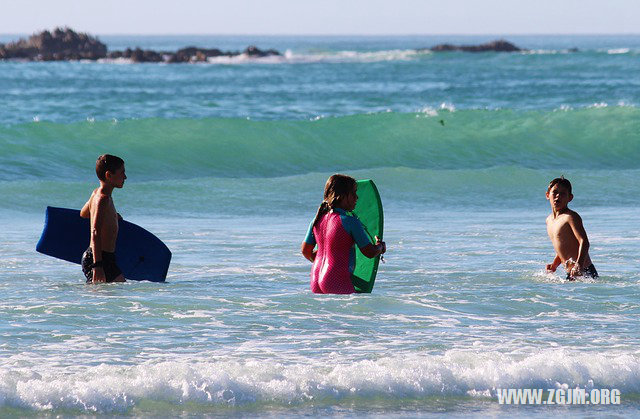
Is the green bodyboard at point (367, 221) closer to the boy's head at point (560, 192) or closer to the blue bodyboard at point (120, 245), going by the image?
the boy's head at point (560, 192)

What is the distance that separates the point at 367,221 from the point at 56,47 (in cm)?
7110

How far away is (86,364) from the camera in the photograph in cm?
585

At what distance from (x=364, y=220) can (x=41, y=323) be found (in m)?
2.34

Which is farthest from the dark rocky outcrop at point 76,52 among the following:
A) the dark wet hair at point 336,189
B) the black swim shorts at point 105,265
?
the dark wet hair at point 336,189

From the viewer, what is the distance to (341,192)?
23.0ft

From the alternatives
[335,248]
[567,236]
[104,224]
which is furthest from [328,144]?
[335,248]

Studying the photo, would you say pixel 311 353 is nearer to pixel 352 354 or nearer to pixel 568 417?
pixel 352 354

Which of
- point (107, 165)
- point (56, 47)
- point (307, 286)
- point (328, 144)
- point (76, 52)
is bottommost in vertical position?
point (307, 286)

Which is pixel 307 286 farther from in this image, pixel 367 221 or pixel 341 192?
pixel 341 192

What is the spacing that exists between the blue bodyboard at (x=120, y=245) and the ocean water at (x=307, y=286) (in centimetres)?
21

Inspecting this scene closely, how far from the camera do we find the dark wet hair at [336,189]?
22.8 ft

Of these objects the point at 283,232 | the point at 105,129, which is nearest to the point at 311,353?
the point at 283,232

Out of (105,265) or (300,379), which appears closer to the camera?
(300,379)

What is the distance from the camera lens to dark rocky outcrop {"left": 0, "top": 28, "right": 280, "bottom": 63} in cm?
6919
